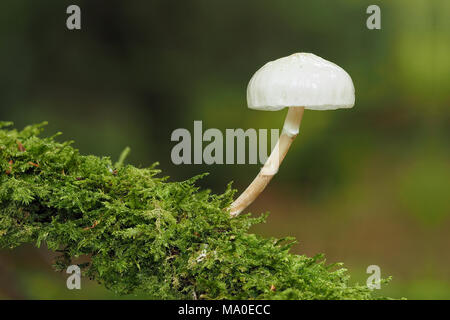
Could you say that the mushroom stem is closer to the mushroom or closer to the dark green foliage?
the mushroom

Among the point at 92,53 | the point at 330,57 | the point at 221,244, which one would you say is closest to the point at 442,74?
the point at 330,57

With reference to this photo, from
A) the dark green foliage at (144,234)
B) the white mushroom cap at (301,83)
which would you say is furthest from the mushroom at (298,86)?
the dark green foliage at (144,234)

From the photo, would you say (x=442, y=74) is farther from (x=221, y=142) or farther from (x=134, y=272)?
(x=134, y=272)

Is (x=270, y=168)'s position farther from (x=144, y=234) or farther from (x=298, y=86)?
(x=144, y=234)

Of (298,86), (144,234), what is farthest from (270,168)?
(144,234)

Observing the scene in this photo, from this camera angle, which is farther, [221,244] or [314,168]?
[314,168]

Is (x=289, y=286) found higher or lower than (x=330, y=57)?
lower
